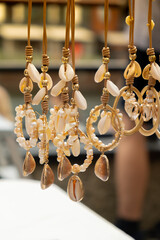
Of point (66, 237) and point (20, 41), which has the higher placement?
point (20, 41)

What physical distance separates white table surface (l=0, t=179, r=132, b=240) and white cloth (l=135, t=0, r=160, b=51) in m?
0.33

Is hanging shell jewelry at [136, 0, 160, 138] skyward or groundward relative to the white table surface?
skyward

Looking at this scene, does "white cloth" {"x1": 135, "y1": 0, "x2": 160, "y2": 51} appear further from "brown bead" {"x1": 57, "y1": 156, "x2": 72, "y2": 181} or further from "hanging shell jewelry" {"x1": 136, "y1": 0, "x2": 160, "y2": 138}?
"brown bead" {"x1": 57, "y1": 156, "x2": 72, "y2": 181}

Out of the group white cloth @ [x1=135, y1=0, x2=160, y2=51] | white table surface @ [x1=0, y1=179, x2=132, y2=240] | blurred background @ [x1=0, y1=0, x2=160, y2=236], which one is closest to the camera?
white table surface @ [x1=0, y1=179, x2=132, y2=240]

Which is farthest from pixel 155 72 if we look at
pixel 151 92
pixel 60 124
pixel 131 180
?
pixel 131 180

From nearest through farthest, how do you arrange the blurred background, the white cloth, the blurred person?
the white cloth → the blurred person → the blurred background

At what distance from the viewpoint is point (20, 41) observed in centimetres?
322

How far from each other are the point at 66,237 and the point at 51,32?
111 inches

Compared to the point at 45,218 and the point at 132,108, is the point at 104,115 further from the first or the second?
the point at 45,218

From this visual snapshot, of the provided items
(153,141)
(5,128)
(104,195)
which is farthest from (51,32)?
(5,128)

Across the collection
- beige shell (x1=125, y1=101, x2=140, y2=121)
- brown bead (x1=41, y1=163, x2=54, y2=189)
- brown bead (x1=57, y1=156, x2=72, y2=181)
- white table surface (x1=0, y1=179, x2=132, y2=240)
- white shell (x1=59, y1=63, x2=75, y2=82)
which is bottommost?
white table surface (x1=0, y1=179, x2=132, y2=240)

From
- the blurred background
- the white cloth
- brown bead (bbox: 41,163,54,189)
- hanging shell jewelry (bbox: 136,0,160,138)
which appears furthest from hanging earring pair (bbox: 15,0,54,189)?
the blurred background

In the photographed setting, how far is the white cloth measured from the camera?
0.71m

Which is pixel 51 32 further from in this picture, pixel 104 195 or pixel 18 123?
pixel 18 123
